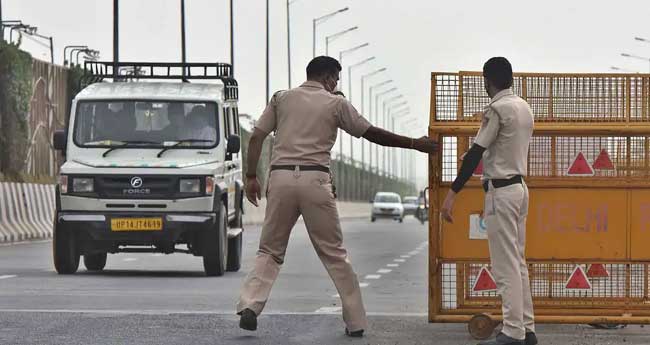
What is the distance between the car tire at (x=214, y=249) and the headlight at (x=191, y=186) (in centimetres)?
44

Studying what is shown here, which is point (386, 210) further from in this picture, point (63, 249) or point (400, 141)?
point (400, 141)

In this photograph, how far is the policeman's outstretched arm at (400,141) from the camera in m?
11.6

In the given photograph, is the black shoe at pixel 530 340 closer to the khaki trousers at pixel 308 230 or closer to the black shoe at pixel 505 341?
the black shoe at pixel 505 341

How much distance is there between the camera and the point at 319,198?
11680 millimetres

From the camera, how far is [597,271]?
39.7 ft

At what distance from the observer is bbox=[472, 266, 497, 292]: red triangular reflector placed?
12.1 m

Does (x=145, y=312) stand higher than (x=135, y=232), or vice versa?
(x=135, y=232)

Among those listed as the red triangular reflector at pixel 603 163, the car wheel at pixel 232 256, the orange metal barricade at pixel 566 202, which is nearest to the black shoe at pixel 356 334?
the orange metal barricade at pixel 566 202

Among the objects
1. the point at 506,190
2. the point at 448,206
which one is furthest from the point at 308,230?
the point at 506,190

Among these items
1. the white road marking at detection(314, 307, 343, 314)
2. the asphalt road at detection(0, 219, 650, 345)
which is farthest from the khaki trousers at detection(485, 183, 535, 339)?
the white road marking at detection(314, 307, 343, 314)

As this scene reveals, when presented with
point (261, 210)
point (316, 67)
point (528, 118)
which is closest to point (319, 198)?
point (316, 67)

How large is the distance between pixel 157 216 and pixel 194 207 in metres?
0.43

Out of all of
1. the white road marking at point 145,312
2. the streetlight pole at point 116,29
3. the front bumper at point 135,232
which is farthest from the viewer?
the streetlight pole at point 116,29

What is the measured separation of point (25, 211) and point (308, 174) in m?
24.2
